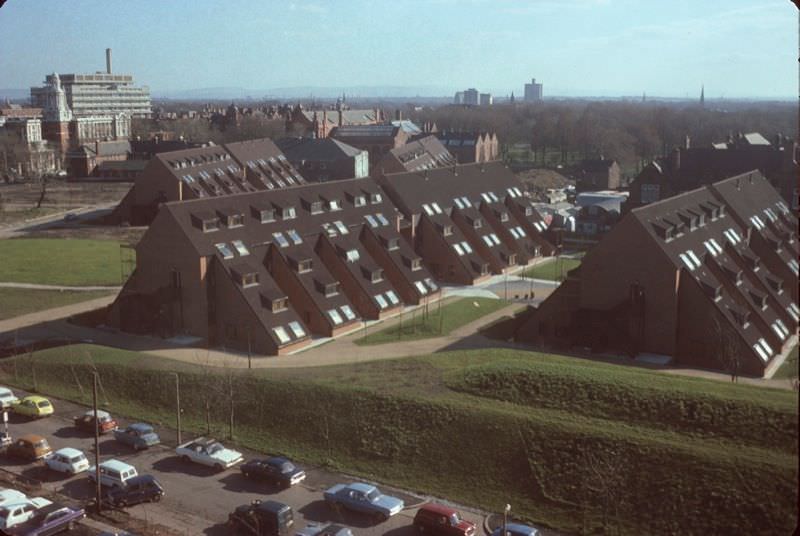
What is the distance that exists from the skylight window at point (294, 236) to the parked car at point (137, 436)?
42.6 feet

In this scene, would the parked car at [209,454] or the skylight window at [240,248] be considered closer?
the parked car at [209,454]

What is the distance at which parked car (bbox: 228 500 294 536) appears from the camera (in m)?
15.5

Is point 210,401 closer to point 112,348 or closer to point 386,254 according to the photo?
point 112,348

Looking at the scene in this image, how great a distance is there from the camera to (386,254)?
34312 millimetres

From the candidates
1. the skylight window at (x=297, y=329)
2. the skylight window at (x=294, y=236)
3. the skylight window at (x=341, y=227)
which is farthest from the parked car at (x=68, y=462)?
the skylight window at (x=341, y=227)

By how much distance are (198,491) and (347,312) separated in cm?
1355

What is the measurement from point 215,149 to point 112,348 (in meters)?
34.5

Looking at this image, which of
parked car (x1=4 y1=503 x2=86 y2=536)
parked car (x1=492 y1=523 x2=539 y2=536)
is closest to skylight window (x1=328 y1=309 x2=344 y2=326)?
parked car (x1=4 y1=503 x2=86 y2=536)

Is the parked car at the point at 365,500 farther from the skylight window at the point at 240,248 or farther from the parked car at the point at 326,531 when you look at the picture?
the skylight window at the point at 240,248

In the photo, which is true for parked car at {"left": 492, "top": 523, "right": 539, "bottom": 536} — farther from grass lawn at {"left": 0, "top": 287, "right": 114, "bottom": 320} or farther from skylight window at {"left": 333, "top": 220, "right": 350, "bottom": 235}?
grass lawn at {"left": 0, "top": 287, "right": 114, "bottom": 320}

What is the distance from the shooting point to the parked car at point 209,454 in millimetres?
18750

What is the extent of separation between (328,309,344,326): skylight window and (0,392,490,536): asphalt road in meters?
9.73

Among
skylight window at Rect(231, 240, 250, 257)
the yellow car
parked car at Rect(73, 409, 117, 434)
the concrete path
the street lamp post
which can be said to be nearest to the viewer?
the street lamp post

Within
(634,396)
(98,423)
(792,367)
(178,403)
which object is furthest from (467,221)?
(792,367)
